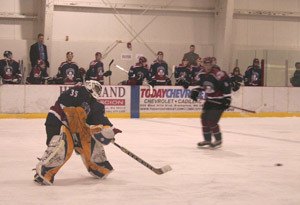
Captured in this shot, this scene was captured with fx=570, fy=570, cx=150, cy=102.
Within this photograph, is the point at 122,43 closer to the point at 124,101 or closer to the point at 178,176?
the point at 124,101

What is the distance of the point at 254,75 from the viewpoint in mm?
16250

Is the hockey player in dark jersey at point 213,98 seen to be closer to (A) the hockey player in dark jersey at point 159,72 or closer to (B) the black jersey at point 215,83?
(B) the black jersey at point 215,83

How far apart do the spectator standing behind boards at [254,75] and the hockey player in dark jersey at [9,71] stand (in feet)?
20.8

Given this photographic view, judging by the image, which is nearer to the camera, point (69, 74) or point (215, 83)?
point (215, 83)

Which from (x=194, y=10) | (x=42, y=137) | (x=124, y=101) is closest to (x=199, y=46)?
(x=194, y=10)

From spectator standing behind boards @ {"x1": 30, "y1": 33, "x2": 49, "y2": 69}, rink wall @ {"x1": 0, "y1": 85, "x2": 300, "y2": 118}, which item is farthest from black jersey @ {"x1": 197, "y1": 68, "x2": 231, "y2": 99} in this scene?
spectator standing behind boards @ {"x1": 30, "y1": 33, "x2": 49, "y2": 69}

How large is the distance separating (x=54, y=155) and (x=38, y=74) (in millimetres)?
9841

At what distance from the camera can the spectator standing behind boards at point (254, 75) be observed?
53.1 feet

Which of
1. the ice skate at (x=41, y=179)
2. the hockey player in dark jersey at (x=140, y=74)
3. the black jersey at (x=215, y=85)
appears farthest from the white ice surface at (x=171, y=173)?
the hockey player in dark jersey at (x=140, y=74)

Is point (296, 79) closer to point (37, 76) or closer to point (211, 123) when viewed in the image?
point (37, 76)

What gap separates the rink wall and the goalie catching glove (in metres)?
8.40

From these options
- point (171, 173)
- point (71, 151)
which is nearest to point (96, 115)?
point (71, 151)

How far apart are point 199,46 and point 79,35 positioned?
3.86 metres

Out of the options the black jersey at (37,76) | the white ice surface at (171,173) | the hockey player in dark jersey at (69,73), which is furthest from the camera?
Answer: the black jersey at (37,76)
